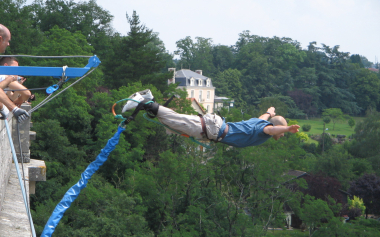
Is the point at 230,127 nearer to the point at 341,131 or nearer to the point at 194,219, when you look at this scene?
the point at 194,219

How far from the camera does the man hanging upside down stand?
4926 mm

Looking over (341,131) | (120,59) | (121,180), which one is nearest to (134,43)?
(120,59)

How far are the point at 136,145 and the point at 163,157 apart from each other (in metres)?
4.31

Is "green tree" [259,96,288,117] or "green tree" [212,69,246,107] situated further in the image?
"green tree" [212,69,246,107]

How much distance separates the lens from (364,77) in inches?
3194

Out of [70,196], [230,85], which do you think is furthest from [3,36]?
[230,85]

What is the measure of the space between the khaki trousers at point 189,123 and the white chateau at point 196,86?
45331 millimetres

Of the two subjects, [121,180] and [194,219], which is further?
Result: [121,180]

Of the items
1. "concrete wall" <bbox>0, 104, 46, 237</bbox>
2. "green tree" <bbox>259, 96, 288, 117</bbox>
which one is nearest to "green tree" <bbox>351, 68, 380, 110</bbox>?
"green tree" <bbox>259, 96, 288, 117</bbox>

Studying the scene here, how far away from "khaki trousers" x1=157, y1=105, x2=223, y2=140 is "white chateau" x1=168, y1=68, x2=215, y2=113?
45.3 m

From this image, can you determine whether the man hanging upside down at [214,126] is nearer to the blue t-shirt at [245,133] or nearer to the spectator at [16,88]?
the blue t-shirt at [245,133]

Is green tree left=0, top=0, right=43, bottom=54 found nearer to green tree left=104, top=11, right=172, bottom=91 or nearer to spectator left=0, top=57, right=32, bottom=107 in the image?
green tree left=104, top=11, right=172, bottom=91

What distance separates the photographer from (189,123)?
510 cm

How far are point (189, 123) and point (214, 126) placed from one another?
0.35m
